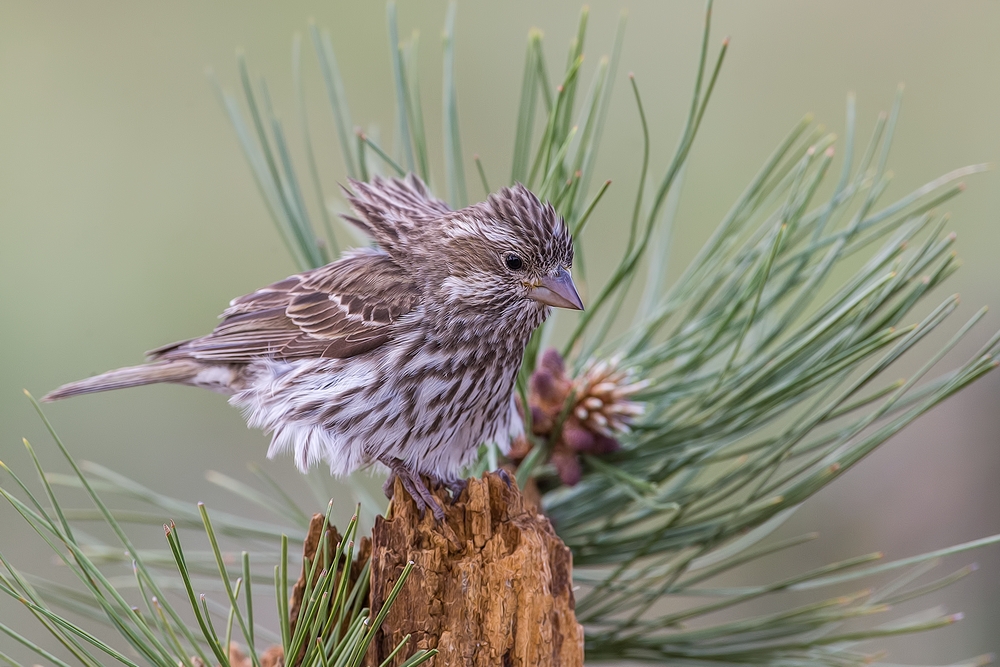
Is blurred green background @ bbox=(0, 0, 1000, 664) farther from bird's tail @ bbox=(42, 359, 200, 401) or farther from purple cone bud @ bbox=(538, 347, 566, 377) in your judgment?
purple cone bud @ bbox=(538, 347, 566, 377)

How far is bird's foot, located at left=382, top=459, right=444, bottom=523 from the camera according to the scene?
6.23ft

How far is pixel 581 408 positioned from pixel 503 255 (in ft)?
1.61

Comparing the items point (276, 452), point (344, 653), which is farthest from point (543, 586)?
point (276, 452)

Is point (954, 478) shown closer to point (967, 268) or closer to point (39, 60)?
point (967, 268)

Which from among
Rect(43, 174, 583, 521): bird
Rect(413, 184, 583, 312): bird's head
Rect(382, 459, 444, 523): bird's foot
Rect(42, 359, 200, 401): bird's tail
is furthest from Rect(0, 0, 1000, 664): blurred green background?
Rect(382, 459, 444, 523): bird's foot

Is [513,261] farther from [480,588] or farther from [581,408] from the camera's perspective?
[480,588]

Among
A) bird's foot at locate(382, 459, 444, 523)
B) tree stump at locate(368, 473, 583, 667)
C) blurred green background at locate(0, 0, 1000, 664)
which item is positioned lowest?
tree stump at locate(368, 473, 583, 667)

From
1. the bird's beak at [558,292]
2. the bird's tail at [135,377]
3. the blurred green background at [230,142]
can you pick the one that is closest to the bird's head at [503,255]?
the bird's beak at [558,292]

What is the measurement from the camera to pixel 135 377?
279 centimetres

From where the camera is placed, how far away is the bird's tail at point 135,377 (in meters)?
2.67

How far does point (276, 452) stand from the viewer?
251 centimetres

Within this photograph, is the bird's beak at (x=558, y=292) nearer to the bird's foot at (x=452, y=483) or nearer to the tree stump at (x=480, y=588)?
the bird's foot at (x=452, y=483)

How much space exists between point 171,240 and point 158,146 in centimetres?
49

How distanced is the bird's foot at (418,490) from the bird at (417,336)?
46mm
